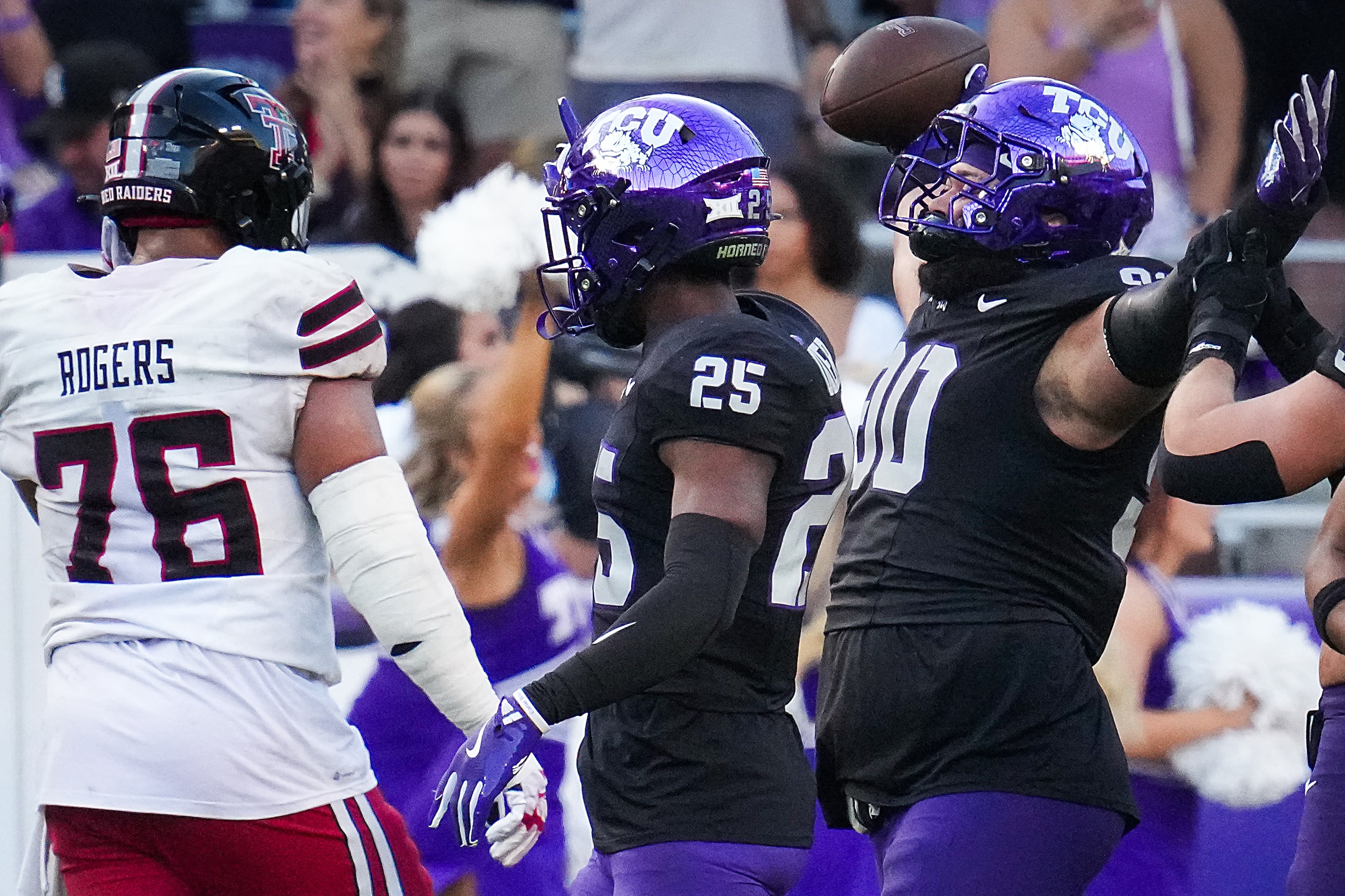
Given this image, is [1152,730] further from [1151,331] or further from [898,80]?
[1151,331]

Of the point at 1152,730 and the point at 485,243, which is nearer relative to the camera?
the point at 1152,730

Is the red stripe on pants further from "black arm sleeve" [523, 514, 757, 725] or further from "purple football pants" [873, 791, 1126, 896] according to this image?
"purple football pants" [873, 791, 1126, 896]

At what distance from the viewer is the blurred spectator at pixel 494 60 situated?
551 centimetres

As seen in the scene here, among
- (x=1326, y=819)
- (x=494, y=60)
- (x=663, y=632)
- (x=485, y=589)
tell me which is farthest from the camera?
(x=494, y=60)

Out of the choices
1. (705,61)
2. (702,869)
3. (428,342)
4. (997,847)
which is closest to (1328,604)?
(997,847)

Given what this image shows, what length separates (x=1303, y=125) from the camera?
2.22 metres

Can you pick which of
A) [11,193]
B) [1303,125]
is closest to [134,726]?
[1303,125]

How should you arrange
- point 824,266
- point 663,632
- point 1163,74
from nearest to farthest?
1. point 663,632
2. point 824,266
3. point 1163,74

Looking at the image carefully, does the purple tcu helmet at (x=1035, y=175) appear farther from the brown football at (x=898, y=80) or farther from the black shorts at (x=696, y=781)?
the black shorts at (x=696, y=781)

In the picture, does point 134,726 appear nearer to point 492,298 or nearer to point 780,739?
point 780,739

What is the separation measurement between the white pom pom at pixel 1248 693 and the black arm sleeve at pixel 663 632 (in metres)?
2.40

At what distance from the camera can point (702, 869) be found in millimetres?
2260

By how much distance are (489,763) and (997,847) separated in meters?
0.72

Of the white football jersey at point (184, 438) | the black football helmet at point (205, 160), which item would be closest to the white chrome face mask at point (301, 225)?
the black football helmet at point (205, 160)
